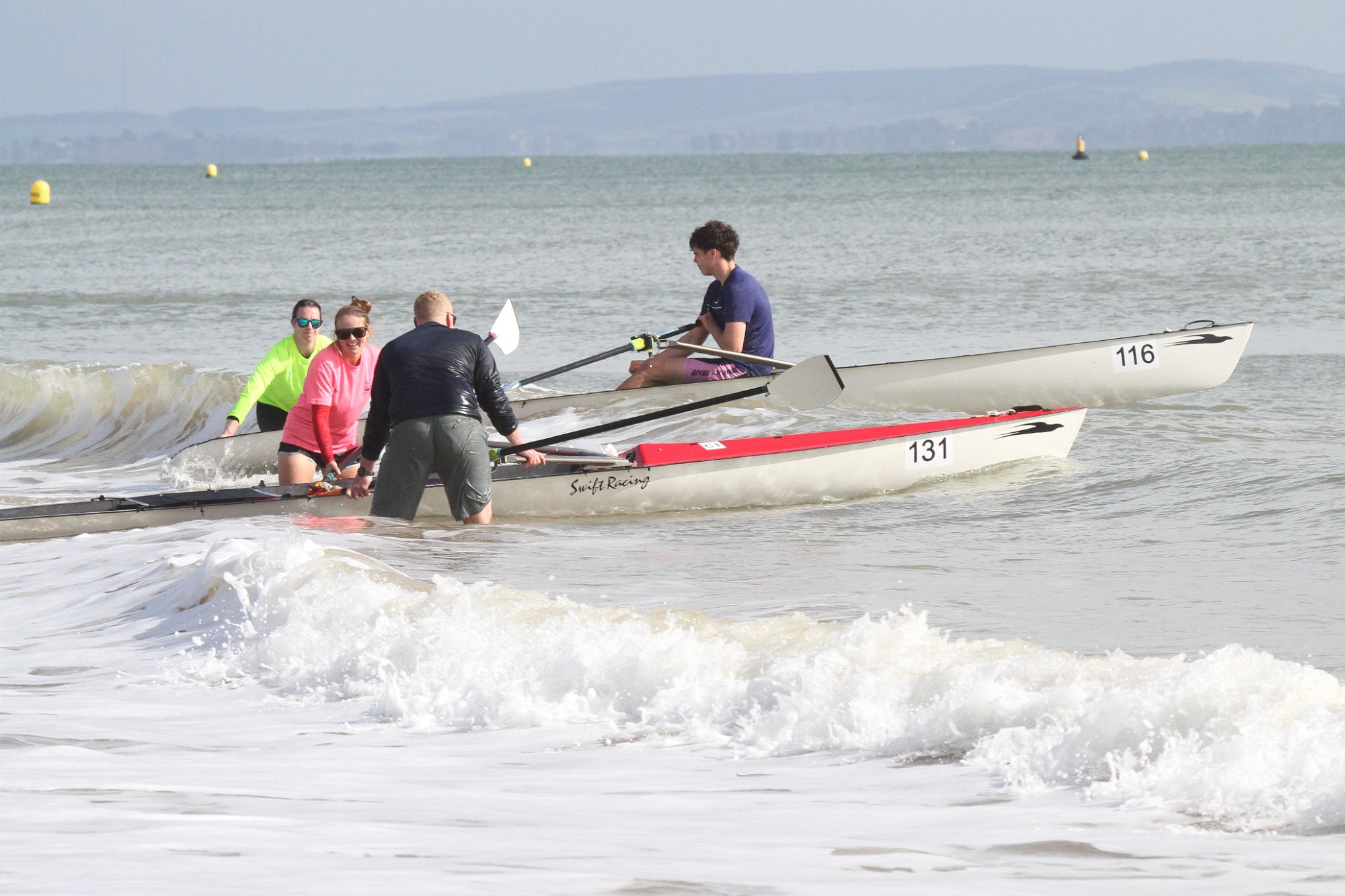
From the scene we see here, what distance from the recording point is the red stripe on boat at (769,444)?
28.8 feet

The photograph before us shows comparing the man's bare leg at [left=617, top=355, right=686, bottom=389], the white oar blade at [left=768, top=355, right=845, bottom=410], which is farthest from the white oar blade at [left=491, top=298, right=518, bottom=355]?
the white oar blade at [left=768, top=355, right=845, bottom=410]

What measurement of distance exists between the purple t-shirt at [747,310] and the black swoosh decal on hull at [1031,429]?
187 centimetres

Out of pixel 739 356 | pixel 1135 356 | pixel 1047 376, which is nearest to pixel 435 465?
pixel 739 356

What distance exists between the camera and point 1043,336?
17.3 metres

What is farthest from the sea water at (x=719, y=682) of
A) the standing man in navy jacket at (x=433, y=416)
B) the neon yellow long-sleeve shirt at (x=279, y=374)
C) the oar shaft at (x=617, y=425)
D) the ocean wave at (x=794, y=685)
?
the neon yellow long-sleeve shirt at (x=279, y=374)

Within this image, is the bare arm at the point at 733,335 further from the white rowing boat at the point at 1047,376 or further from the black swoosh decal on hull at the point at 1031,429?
the black swoosh decal on hull at the point at 1031,429

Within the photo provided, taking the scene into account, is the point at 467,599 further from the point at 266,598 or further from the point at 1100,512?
the point at 1100,512

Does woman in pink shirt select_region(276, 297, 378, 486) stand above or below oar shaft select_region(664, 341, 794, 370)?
below

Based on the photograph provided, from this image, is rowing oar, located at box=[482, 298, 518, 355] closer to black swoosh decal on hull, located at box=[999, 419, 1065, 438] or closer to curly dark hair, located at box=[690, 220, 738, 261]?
curly dark hair, located at box=[690, 220, 738, 261]

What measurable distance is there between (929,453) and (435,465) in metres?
3.16

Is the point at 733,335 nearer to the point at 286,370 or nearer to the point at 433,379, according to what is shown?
the point at 286,370

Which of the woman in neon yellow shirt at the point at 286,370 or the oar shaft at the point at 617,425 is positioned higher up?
the woman in neon yellow shirt at the point at 286,370

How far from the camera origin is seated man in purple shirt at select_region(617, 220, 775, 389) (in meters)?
10.2

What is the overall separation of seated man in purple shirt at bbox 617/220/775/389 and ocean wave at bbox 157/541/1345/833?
4428mm
